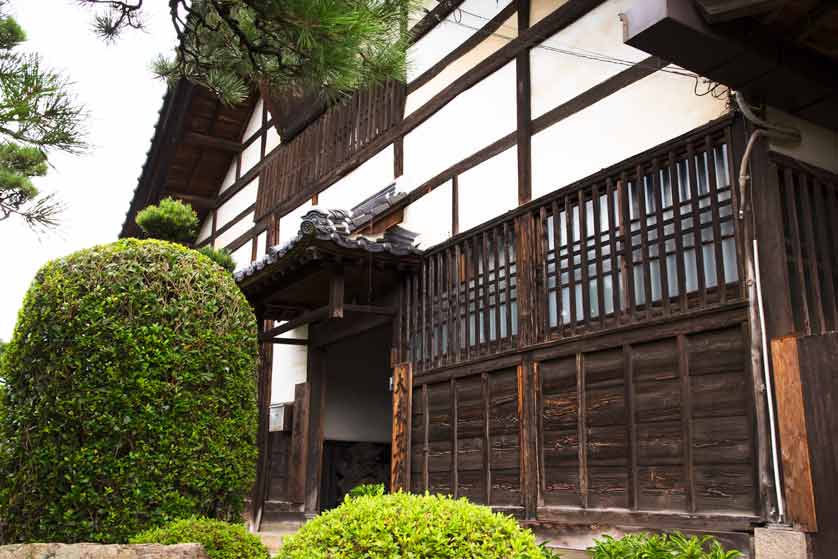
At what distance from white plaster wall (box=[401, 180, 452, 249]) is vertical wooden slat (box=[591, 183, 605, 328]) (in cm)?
257

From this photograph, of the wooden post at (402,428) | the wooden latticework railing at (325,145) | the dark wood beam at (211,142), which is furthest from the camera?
the dark wood beam at (211,142)

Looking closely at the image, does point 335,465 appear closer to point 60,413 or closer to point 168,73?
point 60,413

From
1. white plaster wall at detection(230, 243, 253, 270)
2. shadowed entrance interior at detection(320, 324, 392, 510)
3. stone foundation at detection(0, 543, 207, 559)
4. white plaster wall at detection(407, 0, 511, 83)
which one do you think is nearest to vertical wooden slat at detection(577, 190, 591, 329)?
white plaster wall at detection(407, 0, 511, 83)

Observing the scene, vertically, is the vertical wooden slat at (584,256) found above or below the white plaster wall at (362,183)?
below

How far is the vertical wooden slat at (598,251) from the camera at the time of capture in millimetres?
7211

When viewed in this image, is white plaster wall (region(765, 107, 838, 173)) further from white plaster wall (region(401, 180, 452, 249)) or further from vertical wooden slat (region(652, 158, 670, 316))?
white plaster wall (region(401, 180, 452, 249))

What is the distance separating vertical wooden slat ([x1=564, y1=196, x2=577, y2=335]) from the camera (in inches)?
297

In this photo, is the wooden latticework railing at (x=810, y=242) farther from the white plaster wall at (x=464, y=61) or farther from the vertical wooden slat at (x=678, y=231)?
the white plaster wall at (x=464, y=61)

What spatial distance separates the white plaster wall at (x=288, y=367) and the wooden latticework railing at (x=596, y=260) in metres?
3.79

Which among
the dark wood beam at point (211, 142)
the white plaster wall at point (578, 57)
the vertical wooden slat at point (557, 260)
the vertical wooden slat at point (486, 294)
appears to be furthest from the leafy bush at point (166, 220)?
the vertical wooden slat at point (557, 260)

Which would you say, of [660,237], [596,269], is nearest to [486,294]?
[596,269]

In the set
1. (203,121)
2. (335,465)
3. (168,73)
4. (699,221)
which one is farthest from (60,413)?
(203,121)

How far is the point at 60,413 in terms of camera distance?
620 cm

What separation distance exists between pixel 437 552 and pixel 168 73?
4178mm
